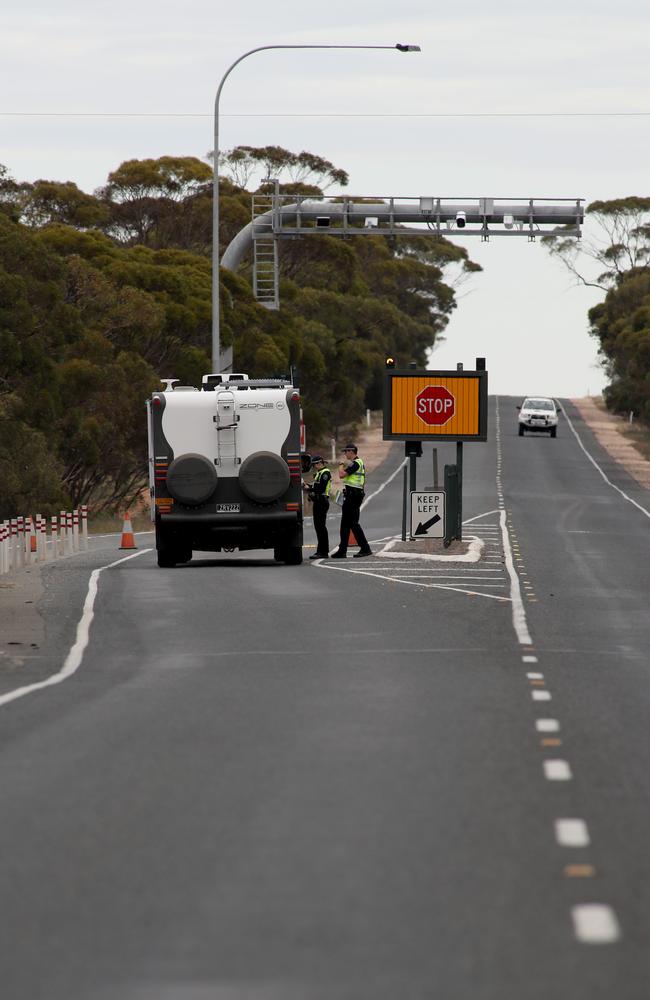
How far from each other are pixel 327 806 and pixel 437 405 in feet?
91.5

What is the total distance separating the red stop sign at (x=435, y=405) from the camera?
121ft

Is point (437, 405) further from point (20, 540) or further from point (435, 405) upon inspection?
point (20, 540)

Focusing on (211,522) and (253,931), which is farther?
(211,522)

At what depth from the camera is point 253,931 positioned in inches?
266

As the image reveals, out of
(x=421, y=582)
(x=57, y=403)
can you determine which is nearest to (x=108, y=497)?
(x=57, y=403)

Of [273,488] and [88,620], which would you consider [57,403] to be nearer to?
[273,488]

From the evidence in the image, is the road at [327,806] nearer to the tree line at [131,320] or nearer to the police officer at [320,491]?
the police officer at [320,491]

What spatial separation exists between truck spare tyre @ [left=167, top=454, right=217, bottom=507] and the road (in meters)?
7.24

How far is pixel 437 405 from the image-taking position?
1453 inches

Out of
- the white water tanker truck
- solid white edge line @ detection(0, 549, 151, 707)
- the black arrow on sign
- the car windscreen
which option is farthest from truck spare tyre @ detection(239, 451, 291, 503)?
the car windscreen

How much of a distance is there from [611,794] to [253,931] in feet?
11.3

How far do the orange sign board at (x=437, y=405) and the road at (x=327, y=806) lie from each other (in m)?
15.2

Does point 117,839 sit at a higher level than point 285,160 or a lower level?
lower

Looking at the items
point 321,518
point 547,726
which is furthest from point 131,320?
point 547,726
